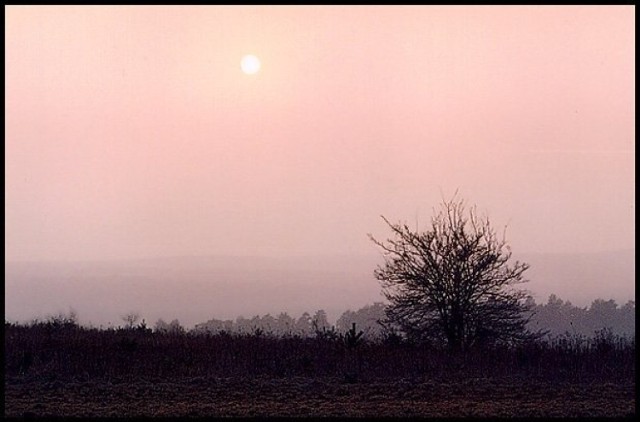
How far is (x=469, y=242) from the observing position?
2538 centimetres

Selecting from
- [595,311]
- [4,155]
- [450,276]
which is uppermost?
[4,155]

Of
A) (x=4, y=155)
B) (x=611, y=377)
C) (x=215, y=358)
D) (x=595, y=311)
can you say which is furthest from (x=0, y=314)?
(x=595, y=311)

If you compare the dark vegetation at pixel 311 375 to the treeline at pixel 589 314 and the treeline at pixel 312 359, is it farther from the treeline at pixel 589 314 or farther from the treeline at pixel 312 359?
the treeline at pixel 589 314

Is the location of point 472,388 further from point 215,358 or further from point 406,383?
point 215,358

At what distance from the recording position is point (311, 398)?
15477 millimetres

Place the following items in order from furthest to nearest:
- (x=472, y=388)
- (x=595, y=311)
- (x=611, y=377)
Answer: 1. (x=595, y=311)
2. (x=611, y=377)
3. (x=472, y=388)

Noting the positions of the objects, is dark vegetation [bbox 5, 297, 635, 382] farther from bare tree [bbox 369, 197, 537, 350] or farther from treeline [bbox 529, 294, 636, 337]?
treeline [bbox 529, 294, 636, 337]

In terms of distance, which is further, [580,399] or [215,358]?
[215,358]

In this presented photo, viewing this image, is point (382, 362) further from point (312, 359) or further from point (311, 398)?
point (311, 398)

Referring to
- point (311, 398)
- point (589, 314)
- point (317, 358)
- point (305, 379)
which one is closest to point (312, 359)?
point (317, 358)

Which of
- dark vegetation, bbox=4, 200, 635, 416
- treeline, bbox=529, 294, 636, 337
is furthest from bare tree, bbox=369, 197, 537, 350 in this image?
treeline, bbox=529, 294, 636, 337

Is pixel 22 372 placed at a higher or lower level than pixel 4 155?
lower

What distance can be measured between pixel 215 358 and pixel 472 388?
6783mm

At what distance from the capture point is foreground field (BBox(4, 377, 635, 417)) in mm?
13828
